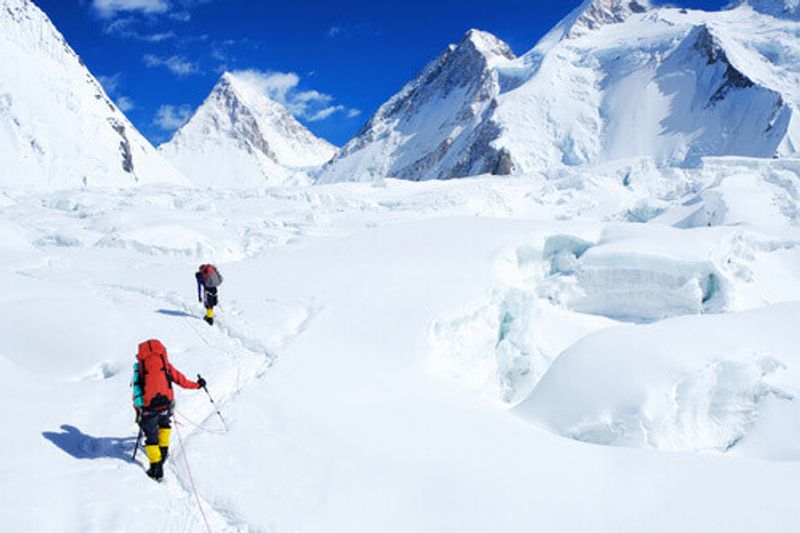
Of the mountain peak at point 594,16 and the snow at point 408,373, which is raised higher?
the mountain peak at point 594,16

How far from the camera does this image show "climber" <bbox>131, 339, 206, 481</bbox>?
5.75 m

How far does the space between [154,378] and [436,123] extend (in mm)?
130626

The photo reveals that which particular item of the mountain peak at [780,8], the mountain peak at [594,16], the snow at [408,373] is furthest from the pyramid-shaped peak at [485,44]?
the snow at [408,373]

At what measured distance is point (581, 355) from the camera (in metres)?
9.52

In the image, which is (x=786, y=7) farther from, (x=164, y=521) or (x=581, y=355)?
(x=164, y=521)

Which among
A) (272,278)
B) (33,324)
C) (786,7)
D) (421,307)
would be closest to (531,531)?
(421,307)

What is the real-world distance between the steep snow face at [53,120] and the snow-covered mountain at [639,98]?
54915 mm

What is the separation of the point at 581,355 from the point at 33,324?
974 centimetres

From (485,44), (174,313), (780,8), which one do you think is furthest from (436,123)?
(174,313)

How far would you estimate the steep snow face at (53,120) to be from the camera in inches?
2517

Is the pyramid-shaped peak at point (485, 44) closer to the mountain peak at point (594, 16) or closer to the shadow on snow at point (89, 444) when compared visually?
the mountain peak at point (594, 16)

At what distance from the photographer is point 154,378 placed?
19.6ft

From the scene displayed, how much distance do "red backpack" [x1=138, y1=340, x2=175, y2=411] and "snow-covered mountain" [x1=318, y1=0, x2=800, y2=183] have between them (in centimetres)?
7136

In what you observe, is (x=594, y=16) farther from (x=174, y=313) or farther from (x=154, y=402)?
(x=154, y=402)
